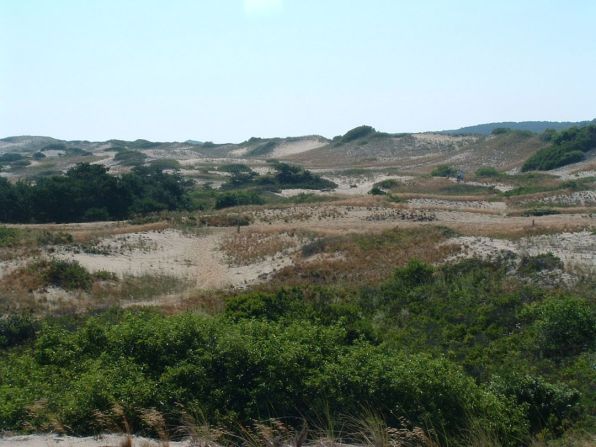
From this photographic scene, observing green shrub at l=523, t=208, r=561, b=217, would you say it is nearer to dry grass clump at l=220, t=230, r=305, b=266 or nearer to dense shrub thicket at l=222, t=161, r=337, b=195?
dry grass clump at l=220, t=230, r=305, b=266

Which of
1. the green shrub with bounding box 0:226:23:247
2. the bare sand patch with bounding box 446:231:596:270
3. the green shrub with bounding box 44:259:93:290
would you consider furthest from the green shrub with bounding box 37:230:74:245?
the bare sand patch with bounding box 446:231:596:270

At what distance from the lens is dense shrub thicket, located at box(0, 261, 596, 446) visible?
6.73 metres

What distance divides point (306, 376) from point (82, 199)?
36.3m

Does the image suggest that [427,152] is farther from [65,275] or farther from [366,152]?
[65,275]

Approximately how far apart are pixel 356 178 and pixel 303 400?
6153 centimetres

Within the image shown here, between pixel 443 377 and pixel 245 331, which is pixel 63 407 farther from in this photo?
pixel 443 377

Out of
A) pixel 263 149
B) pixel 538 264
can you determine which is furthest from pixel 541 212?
pixel 263 149

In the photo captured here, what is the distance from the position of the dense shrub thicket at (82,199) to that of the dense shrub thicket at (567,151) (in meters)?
36.9

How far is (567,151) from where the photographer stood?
197ft

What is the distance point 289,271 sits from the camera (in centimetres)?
2111

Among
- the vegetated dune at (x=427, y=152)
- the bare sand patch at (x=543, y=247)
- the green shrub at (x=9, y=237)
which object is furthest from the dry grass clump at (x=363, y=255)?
the vegetated dune at (x=427, y=152)

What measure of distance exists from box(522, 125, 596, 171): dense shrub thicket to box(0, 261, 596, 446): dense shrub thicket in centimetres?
5200

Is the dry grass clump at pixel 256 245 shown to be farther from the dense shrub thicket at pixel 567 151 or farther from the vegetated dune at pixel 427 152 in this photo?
the vegetated dune at pixel 427 152

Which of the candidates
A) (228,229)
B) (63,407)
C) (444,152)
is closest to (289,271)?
(228,229)
